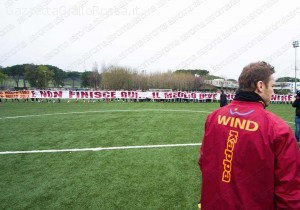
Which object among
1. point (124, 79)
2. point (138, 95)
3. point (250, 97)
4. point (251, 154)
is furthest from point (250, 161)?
point (124, 79)

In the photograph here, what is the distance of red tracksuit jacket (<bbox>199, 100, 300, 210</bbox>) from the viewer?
5.94 feet

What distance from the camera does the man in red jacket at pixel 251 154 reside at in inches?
71.5

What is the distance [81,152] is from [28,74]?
80.9 metres

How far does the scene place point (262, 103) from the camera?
2.09 m

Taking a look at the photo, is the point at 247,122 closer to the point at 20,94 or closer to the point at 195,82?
the point at 20,94

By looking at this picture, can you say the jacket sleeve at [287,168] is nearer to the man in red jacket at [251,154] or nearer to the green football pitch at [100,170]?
the man in red jacket at [251,154]

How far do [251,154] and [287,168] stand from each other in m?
0.24

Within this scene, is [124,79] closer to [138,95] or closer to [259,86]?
[138,95]

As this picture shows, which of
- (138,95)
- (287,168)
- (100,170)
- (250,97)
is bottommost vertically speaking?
(100,170)

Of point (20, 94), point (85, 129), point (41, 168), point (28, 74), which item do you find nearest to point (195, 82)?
point (28, 74)

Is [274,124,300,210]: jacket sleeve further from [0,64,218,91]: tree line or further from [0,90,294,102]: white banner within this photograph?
[0,64,218,91]: tree line

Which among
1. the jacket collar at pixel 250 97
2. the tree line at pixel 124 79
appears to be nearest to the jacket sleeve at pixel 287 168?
the jacket collar at pixel 250 97

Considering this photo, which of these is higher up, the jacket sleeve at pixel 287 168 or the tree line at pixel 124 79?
the tree line at pixel 124 79

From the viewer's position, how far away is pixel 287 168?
1.80 metres
